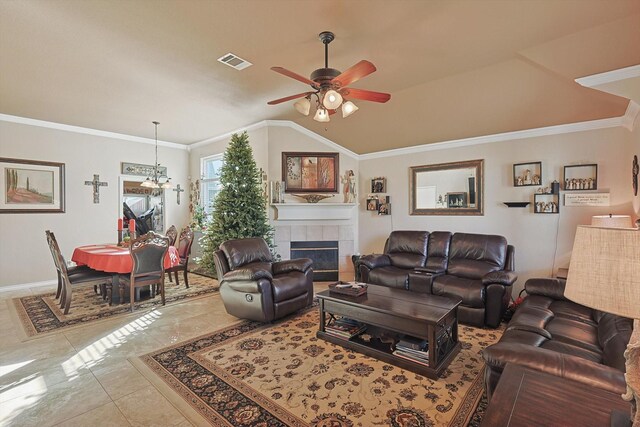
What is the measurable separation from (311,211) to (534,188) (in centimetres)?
366

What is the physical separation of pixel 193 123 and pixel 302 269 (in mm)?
3821

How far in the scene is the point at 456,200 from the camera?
5246 mm

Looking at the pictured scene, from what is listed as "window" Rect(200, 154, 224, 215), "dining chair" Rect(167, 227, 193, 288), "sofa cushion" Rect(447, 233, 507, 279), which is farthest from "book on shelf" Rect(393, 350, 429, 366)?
"window" Rect(200, 154, 224, 215)

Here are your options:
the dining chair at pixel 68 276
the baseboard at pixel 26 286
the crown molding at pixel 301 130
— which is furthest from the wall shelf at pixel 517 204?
the baseboard at pixel 26 286

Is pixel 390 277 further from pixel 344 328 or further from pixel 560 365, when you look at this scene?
pixel 560 365

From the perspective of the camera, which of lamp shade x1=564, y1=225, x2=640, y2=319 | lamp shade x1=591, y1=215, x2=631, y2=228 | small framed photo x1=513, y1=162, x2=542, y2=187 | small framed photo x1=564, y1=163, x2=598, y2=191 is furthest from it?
small framed photo x1=513, y1=162, x2=542, y2=187

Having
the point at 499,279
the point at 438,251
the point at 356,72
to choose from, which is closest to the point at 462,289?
the point at 499,279

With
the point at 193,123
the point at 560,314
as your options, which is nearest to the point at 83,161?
the point at 193,123

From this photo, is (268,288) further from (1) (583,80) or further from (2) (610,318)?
(1) (583,80)

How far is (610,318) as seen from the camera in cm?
237

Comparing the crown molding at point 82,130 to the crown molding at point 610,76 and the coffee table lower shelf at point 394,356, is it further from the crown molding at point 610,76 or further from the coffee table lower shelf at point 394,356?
the crown molding at point 610,76

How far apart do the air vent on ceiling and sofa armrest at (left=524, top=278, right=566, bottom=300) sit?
4.09 m

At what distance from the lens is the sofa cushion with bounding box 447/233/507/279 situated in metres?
4.18

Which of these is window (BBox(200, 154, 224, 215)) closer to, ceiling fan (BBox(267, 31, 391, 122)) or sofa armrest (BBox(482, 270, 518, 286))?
ceiling fan (BBox(267, 31, 391, 122))
